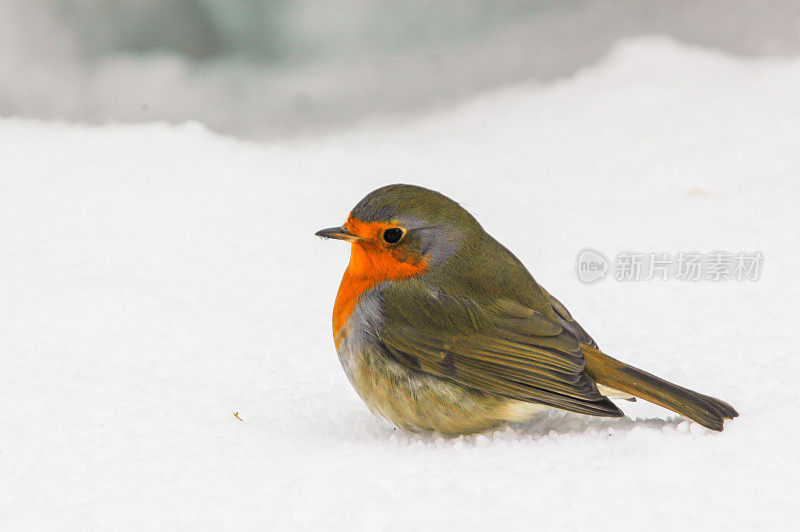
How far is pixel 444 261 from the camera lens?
2.17 metres

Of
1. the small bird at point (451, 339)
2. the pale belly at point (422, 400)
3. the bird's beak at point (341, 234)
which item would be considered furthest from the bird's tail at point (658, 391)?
the bird's beak at point (341, 234)

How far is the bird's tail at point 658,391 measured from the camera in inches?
78.1

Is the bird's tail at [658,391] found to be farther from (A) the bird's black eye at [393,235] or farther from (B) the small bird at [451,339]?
(A) the bird's black eye at [393,235]

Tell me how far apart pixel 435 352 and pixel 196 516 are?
25.6 inches

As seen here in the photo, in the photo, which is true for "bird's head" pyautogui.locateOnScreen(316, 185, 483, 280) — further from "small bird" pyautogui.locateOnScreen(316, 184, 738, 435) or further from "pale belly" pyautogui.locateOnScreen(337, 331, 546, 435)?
"pale belly" pyautogui.locateOnScreen(337, 331, 546, 435)

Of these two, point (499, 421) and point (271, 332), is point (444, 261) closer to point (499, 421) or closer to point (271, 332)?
point (499, 421)

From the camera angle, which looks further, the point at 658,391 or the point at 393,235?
the point at 393,235

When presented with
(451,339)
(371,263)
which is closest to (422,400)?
(451,339)

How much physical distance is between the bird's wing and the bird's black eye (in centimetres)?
A: 13

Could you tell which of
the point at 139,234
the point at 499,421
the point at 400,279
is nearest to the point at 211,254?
the point at 139,234

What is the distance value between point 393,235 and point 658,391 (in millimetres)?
722

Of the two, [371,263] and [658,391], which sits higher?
[371,263]

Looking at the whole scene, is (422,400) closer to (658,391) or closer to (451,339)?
(451,339)

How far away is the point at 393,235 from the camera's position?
214cm
